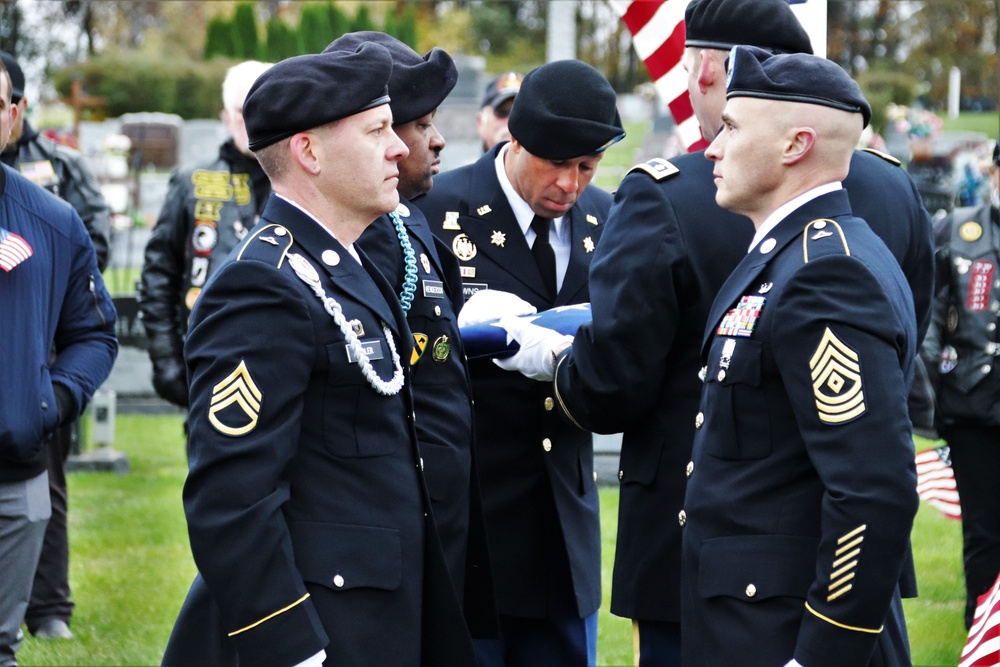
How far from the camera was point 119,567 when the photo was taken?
24.3 ft

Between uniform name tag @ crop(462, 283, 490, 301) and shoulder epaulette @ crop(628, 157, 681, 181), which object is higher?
shoulder epaulette @ crop(628, 157, 681, 181)

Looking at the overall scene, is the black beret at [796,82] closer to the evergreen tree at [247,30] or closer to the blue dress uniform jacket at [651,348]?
the blue dress uniform jacket at [651,348]

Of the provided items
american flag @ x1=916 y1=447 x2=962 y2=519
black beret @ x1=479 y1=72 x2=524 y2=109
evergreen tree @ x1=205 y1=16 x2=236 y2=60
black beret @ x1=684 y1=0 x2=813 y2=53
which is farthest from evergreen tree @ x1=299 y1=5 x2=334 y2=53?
black beret @ x1=684 y1=0 x2=813 y2=53

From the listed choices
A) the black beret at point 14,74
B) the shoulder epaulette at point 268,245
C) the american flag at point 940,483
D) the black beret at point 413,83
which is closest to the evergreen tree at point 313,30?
the black beret at point 14,74

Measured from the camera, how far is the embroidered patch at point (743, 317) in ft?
9.59

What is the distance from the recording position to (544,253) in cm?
452

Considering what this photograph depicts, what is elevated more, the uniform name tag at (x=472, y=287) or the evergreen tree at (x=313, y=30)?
the uniform name tag at (x=472, y=287)

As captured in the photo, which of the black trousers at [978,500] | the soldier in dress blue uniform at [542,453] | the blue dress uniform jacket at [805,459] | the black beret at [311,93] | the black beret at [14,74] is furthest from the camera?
the black trousers at [978,500]

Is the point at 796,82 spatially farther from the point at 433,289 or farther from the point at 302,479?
the point at 302,479

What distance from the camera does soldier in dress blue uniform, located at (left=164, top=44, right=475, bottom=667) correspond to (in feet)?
9.22

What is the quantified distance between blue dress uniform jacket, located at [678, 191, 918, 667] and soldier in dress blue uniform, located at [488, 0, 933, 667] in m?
0.38

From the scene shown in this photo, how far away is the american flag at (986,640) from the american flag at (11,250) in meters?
3.14

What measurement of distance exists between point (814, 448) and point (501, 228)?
6.39 feet

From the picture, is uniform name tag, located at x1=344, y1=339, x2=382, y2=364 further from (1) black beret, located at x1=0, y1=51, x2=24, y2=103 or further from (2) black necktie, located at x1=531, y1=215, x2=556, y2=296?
(1) black beret, located at x1=0, y1=51, x2=24, y2=103
